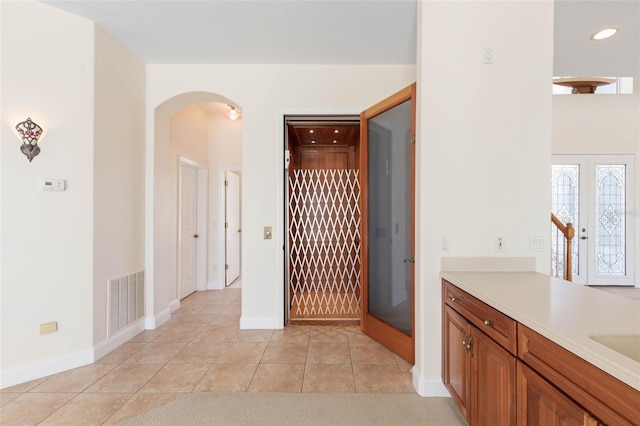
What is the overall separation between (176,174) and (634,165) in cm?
682

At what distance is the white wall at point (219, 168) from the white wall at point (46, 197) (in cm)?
228

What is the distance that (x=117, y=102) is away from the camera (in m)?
2.70

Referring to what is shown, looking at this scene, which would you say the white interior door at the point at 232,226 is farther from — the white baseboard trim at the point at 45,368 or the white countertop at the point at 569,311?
the white countertop at the point at 569,311

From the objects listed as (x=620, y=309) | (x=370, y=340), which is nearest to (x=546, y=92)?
(x=620, y=309)

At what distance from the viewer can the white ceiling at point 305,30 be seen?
226 cm

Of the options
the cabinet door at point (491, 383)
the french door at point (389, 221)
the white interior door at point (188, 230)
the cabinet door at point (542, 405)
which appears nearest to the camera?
the cabinet door at point (542, 405)

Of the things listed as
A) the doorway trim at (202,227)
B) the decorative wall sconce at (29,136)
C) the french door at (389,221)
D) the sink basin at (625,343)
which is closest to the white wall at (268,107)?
the french door at (389,221)

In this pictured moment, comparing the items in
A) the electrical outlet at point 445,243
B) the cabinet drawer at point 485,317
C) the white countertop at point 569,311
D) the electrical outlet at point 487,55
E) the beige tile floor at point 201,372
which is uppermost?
the electrical outlet at point 487,55

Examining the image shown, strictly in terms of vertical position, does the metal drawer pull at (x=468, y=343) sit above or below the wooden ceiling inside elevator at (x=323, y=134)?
below

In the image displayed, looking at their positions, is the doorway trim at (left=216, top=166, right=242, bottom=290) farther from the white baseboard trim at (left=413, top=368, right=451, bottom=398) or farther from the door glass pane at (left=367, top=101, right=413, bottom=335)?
the white baseboard trim at (left=413, top=368, right=451, bottom=398)

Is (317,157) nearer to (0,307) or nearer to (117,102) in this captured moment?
(117,102)

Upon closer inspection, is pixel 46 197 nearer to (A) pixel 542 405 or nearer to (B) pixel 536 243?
(A) pixel 542 405

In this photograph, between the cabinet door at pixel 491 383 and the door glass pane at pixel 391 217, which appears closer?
the cabinet door at pixel 491 383

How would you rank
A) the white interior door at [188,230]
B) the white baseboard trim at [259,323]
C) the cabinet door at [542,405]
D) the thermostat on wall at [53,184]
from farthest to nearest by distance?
the white interior door at [188,230], the white baseboard trim at [259,323], the thermostat on wall at [53,184], the cabinet door at [542,405]
